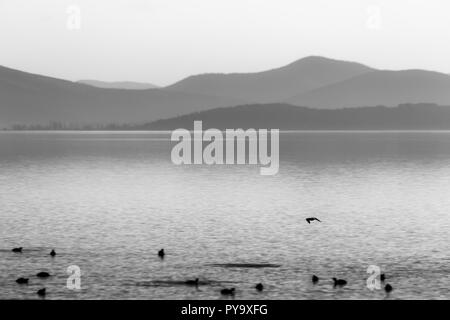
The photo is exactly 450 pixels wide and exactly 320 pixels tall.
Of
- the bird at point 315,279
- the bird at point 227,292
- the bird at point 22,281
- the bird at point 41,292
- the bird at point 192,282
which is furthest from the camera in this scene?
the bird at point 315,279

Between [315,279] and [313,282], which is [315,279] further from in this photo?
[313,282]

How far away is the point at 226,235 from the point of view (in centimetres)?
6481

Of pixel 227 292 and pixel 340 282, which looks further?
pixel 340 282

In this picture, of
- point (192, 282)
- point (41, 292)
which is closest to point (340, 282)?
point (192, 282)

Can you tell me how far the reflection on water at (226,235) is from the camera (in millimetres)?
45781

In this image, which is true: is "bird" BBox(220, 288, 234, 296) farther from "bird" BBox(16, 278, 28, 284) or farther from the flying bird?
"bird" BBox(16, 278, 28, 284)

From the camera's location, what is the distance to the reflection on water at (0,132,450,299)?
45781 mm

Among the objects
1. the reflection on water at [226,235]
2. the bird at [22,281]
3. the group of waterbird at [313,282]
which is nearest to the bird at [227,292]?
the group of waterbird at [313,282]

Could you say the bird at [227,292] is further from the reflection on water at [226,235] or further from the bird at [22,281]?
the bird at [22,281]

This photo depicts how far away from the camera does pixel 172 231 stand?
221ft

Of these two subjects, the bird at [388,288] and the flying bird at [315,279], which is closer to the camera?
the bird at [388,288]

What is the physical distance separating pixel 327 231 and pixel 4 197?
47.9 metres
